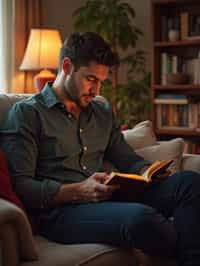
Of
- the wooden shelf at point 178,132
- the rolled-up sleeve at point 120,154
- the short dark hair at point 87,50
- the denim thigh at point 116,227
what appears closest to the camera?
the denim thigh at point 116,227

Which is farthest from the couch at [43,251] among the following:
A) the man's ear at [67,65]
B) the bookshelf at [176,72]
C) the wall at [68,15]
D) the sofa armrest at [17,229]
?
the wall at [68,15]

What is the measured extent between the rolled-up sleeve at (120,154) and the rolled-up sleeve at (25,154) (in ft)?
1.26

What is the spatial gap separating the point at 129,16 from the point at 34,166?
2627 millimetres

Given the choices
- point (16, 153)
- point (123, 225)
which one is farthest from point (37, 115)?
point (123, 225)

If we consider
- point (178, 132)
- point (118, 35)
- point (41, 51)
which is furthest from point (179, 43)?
point (41, 51)

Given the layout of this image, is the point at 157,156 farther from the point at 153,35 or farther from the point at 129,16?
the point at 129,16

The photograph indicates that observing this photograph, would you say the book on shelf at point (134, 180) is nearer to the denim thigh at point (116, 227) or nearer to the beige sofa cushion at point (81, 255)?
the denim thigh at point (116, 227)

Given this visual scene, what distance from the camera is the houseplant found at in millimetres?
3783

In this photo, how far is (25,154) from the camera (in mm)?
1845

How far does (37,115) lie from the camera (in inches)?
76.6

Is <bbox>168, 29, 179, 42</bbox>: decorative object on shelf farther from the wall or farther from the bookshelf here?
the wall

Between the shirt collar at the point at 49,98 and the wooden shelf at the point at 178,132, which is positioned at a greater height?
the shirt collar at the point at 49,98

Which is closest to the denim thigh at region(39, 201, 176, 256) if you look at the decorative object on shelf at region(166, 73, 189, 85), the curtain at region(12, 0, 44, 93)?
the decorative object on shelf at region(166, 73, 189, 85)

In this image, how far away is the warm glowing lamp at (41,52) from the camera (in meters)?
3.65
